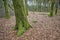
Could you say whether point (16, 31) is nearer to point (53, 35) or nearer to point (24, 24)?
point (24, 24)

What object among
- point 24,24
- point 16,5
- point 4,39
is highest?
point 16,5

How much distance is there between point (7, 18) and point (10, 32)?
591 cm

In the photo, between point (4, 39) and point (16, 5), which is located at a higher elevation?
point (16, 5)

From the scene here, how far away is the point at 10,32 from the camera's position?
397 inches

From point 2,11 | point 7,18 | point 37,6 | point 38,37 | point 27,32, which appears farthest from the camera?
point 37,6

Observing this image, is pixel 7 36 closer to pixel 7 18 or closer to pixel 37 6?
pixel 7 18

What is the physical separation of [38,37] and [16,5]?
2979 millimetres

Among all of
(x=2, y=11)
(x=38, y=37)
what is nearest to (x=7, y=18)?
(x=2, y=11)

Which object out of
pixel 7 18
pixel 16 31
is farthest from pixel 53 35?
pixel 7 18

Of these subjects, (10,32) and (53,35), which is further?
(10,32)

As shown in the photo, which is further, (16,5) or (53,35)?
(16,5)

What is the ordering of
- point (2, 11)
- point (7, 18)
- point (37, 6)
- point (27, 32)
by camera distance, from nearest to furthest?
1. point (27, 32)
2. point (7, 18)
3. point (2, 11)
4. point (37, 6)

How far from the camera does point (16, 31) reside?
9.95m

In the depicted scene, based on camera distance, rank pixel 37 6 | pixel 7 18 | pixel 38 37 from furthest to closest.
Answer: pixel 37 6 → pixel 7 18 → pixel 38 37
